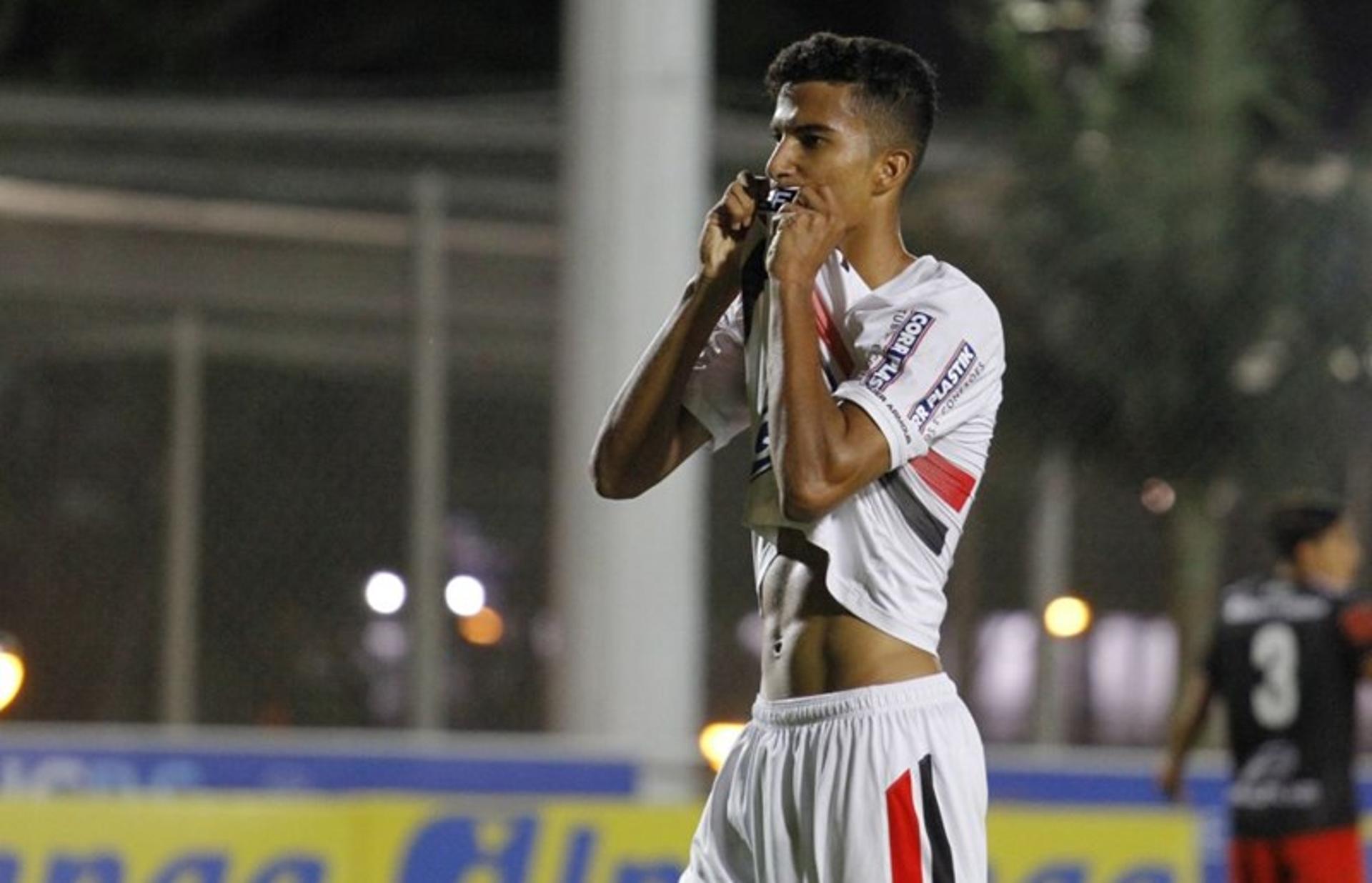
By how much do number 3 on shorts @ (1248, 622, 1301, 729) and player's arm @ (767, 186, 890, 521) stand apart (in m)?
5.67

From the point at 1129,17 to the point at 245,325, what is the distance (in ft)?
18.2

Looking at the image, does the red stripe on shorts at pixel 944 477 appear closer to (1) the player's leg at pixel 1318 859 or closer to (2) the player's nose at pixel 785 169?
(2) the player's nose at pixel 785 169

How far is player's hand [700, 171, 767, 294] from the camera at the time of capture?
4410 millimetres

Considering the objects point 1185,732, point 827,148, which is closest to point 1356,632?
point 1185,732

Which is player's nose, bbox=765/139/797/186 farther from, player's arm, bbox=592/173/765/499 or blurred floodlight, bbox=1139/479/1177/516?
blurred floodlight, bbox=1139/479/1177/516

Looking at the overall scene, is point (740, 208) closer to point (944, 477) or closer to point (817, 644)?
point (944, 477)

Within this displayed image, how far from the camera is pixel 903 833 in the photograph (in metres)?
4.34

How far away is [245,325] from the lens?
11891mm

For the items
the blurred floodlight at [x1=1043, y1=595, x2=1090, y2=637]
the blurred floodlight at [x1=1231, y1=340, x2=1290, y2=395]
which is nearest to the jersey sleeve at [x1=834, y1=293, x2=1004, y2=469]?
the blurred floodlight at [x1=1043, y1=595, x2=1090, y2=637]

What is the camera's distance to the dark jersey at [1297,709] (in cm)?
959

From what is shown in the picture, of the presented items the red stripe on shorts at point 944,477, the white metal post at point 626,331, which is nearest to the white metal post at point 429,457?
the white metal post at point 626,331

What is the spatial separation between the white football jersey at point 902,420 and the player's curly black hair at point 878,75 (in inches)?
8.6

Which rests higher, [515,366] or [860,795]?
[515,366]

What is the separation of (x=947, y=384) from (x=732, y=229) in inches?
15.5
